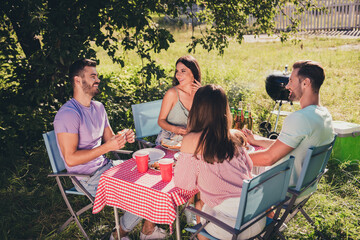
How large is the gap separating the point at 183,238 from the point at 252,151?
1188 mm

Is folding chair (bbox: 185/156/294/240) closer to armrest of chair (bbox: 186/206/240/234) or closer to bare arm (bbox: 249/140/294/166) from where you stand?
→ armrest of chair (bbox: 186/206/240/234)

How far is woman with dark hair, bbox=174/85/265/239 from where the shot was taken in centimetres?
205

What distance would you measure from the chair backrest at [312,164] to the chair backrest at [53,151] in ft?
6.94

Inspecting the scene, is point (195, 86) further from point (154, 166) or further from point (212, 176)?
point (212, 176)

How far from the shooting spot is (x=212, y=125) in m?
2.06

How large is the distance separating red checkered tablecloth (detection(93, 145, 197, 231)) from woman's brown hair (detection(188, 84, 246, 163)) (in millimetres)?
356

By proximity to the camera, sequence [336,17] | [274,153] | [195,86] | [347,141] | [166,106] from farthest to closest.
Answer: [336,17] → [347,141] → [195,86] → [166,106] → [274,153]

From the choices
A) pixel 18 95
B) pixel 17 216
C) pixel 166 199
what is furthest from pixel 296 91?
pixel 18 95

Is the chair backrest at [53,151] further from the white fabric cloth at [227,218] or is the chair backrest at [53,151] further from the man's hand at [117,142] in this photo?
the white fabric cloth at [227,218]

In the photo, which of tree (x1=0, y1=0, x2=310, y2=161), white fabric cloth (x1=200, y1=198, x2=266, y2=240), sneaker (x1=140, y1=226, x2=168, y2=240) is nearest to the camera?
white fabric cloth (x1=200, y1=198, x2=266, y2=240)

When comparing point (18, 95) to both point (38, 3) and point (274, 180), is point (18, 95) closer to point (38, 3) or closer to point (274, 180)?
point (38, 3)

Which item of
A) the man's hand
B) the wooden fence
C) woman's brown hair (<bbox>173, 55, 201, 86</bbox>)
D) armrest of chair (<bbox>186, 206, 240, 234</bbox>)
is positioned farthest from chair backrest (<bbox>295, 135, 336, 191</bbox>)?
the wooden fence

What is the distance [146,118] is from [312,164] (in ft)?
7.19

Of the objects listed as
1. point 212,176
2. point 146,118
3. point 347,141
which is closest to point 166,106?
point 146,118
